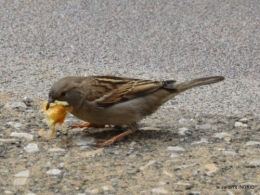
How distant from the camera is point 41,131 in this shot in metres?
4.72

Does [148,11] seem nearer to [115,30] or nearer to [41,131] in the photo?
[115,30]

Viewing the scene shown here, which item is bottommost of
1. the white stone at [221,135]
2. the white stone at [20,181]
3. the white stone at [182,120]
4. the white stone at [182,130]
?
the white stone at [20,181]

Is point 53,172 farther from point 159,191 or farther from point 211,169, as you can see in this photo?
point 211,169

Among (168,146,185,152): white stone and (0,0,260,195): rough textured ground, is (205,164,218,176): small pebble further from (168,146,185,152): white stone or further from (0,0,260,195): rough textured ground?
(168,146,185,152): white stone

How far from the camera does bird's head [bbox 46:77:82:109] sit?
181 inches

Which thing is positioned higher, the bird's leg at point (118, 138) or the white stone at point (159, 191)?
the bird's leg at point (118, 138)

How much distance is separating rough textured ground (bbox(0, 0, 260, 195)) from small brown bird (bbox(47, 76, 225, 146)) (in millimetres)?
159

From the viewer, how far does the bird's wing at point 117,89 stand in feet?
15.3

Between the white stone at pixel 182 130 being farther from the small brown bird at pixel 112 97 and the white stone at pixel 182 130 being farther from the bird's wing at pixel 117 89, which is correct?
the bird's wing at pixel 117 89

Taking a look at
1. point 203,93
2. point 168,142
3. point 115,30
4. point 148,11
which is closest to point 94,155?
point 168,142

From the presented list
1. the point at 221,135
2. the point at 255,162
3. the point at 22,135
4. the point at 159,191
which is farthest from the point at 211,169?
the point at 22,135

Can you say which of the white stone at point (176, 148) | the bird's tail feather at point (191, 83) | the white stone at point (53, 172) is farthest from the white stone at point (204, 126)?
the white stone at point (53, 172)

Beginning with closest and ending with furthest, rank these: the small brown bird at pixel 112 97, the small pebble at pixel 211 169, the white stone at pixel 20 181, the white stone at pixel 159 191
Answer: the white stone at pixel 159 191 → the white stone at pixel 20 181 → the small pebble at pixel 211 169 → the small brown bird at pixel 112 97

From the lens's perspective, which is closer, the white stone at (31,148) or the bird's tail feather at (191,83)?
the white stone at (31,148)
